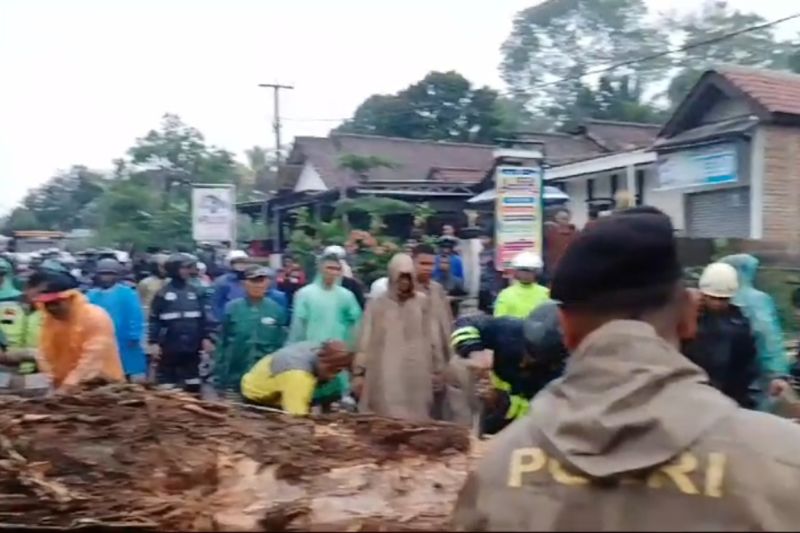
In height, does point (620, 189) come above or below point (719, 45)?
below

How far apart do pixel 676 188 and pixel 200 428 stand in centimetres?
1492

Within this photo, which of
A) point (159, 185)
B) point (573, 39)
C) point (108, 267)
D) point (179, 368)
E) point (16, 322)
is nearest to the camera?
point (16, 322)

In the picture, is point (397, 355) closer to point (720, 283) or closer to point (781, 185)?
point (720, 283)

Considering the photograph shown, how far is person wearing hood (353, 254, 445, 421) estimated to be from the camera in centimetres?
709

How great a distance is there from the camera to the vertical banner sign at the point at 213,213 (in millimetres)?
20391

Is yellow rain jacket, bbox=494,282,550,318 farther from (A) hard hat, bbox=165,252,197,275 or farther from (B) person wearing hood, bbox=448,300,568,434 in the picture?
(A) hard hat, bbox=165,252,197,275

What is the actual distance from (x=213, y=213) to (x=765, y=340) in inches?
607

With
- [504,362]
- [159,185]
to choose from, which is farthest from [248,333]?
[159,185]

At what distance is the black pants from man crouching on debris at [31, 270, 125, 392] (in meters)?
2.63

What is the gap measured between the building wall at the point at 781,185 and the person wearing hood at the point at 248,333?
9701mm

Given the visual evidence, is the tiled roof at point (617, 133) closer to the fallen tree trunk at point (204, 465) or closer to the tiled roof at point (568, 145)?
the tiled roof at point (568, 145)

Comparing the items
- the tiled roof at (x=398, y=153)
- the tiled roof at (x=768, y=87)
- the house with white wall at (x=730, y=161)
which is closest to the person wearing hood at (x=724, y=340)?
the house with white wall at (x=730, y=161)

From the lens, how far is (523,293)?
7812mm

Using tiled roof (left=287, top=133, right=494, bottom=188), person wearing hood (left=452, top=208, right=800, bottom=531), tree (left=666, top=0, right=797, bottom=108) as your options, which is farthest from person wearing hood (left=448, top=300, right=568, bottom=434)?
tree (left=666, top=0, right=797, bottom=108)
